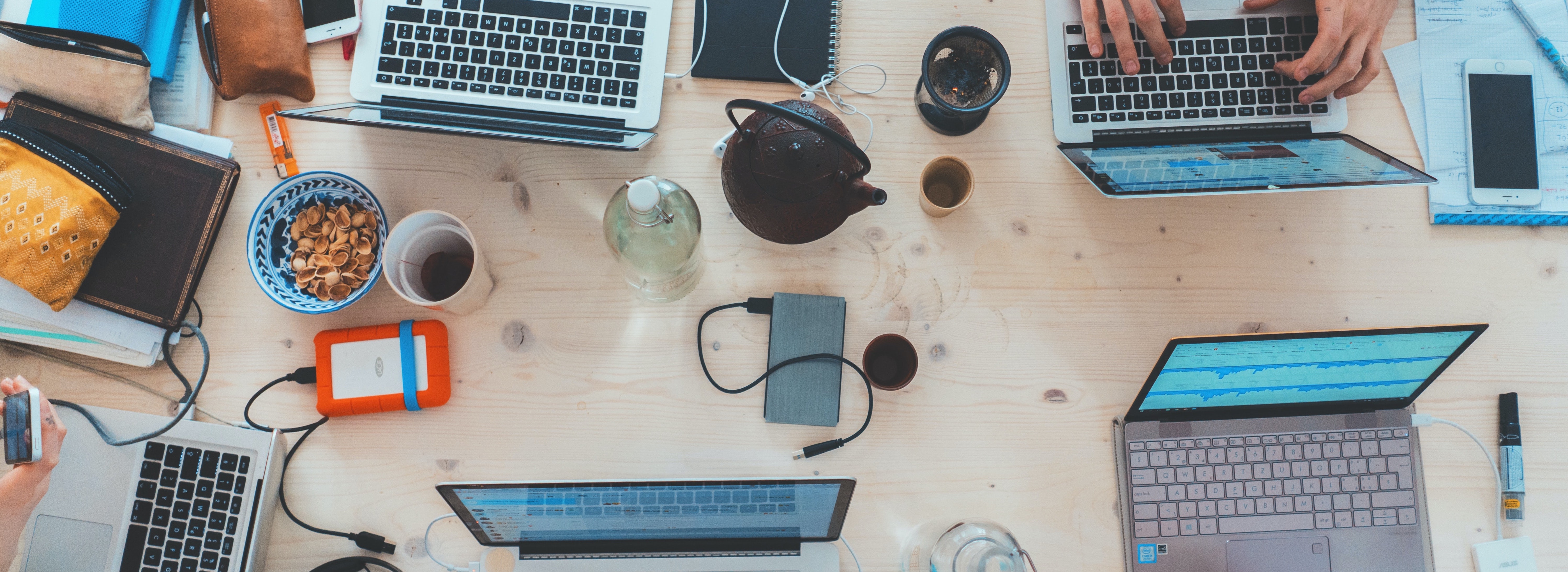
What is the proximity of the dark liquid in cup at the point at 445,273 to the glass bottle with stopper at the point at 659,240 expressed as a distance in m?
0.19

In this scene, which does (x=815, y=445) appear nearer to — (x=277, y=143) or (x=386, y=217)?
(x=386, y=217)

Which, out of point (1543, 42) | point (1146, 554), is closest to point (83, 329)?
point (1146, 554)

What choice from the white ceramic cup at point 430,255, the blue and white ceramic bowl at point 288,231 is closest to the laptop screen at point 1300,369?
the white ceramic cup at point 430,255

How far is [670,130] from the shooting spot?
0.99 m

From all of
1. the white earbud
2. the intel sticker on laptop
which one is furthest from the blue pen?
the white earbud

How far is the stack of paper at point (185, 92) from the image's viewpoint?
3.14ft

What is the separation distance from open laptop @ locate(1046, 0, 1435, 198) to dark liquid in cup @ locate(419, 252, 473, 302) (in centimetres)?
80

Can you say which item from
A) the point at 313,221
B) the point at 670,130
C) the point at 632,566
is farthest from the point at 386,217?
the point at 632,566

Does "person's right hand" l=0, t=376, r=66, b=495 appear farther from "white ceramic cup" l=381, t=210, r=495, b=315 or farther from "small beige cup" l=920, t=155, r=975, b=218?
"small beige cup" l=920, t=155, r=975, b=218

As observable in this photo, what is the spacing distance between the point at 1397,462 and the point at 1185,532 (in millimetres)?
291

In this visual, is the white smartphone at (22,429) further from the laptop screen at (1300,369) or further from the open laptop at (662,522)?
the laptop screen at (1300,369)

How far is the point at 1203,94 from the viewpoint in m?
0.95

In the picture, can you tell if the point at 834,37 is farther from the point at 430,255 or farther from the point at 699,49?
the point at 430,255

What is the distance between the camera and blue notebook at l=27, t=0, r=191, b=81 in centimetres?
86
